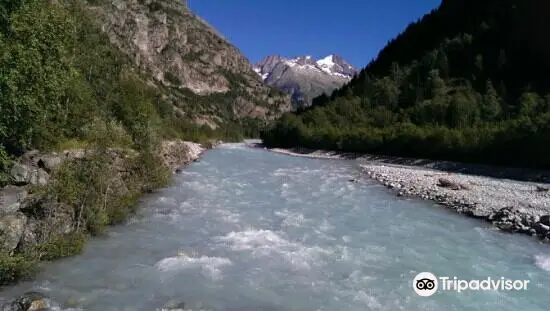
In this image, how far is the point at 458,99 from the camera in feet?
350

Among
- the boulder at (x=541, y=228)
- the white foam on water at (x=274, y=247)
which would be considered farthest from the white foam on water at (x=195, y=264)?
the boulder at (x=541, y=228)

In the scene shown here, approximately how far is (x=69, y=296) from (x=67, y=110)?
17.1 meters

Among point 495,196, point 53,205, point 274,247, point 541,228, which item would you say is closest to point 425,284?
point 274,247

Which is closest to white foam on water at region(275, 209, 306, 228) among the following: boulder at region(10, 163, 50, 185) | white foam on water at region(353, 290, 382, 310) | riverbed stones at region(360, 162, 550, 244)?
white foam on water at region(353, 290, 382, 310)

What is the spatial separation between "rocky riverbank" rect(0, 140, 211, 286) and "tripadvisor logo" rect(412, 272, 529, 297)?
44.6 feet

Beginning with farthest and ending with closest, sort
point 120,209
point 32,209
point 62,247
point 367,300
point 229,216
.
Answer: point 229,216 → point 120,209 → point 32,209 → point 62,247 → point 367,300

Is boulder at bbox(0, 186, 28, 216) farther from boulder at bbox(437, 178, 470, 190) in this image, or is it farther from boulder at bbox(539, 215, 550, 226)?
boulder at bbox(437, 178, 470, 190)

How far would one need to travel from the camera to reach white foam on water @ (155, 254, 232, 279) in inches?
647

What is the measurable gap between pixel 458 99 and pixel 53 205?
10635 cm

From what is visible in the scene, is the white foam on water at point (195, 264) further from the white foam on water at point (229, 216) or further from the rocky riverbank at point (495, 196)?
the rocky riverbank at point (495, 196)

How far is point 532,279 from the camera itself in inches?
670

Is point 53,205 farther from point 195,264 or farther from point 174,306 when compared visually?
point 174,306

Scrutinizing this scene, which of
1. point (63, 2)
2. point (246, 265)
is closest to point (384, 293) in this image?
point (246, 265)

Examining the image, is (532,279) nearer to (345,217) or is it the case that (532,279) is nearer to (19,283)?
(345,217)
